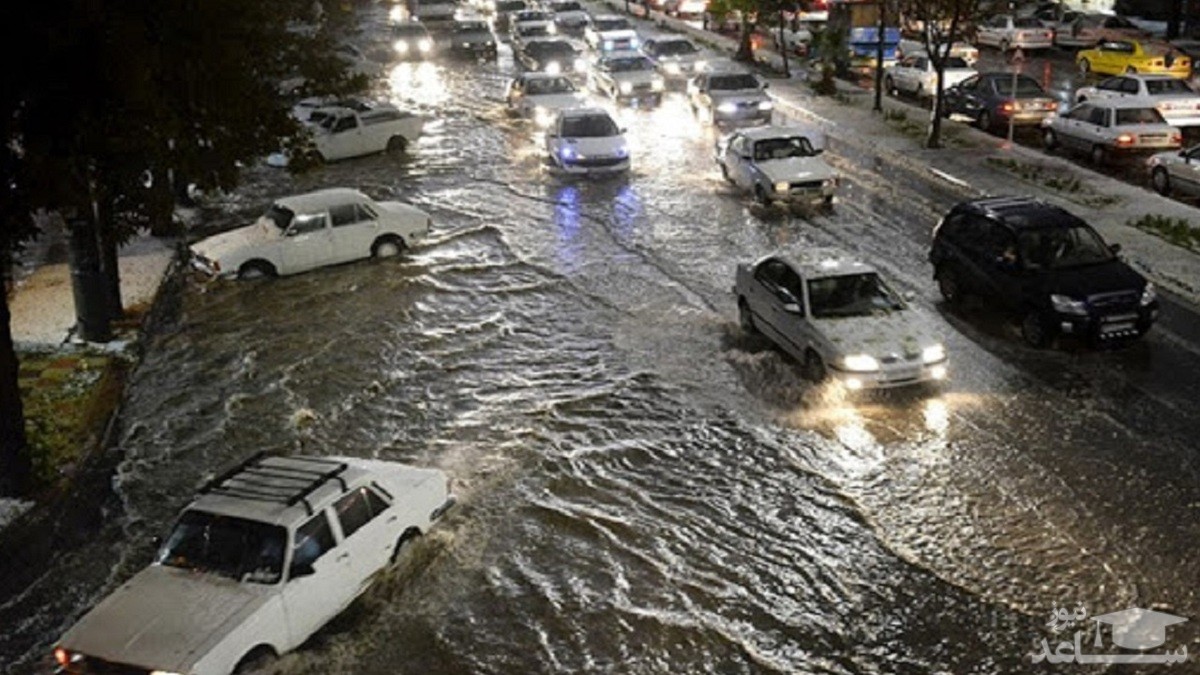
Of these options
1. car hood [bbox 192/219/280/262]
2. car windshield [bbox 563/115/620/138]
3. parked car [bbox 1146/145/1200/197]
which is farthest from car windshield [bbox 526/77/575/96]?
parked car [bbox 1146/145/1200/197]

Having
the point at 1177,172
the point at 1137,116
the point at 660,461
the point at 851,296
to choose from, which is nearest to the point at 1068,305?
the point at 851,296

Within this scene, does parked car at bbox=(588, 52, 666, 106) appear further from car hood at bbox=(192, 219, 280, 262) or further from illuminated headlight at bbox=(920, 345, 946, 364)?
illuminated headlight at bbox=(920, 345, 946, 364)

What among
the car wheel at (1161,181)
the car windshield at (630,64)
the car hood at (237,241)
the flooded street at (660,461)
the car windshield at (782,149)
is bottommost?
the flooded street at (660,461)

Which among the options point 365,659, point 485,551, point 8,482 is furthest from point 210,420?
point 365,659

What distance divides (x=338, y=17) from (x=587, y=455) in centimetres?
3276

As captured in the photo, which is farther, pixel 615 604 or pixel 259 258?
pixel 259 258

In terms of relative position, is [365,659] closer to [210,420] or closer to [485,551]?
[485,551]

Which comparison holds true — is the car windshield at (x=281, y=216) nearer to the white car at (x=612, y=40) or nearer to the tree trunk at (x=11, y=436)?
the tree trunk at (x=11, y=436)

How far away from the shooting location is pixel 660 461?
15.0 m

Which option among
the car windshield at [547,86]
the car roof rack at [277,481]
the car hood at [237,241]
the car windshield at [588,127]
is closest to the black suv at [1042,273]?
the car roof rack at [277,481]

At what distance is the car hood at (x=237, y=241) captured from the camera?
22469 millimetres

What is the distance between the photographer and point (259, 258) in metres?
22.6

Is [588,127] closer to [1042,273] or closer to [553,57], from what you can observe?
[1042,273]

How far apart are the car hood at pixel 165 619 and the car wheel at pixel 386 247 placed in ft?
44.1
